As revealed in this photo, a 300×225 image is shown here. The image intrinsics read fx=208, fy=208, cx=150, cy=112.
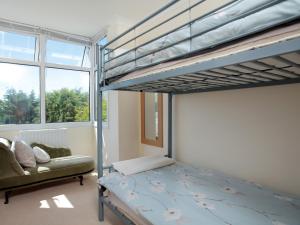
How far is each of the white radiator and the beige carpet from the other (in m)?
0.78

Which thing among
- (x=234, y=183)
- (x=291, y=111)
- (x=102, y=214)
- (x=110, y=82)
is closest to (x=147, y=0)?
(x=110, y=82)

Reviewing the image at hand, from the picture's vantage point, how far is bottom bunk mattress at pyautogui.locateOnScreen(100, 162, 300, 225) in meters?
1.21

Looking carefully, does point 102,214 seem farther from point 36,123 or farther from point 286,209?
point 36,123

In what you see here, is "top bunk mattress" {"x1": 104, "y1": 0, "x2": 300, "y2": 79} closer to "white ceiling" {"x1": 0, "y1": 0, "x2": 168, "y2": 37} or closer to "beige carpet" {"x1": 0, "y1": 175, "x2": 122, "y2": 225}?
"white ceiling" {"x1": 0, "y1": 0, "x2": 168, "y2": 37}

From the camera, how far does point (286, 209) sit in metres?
1.30

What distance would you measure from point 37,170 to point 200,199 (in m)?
2.19

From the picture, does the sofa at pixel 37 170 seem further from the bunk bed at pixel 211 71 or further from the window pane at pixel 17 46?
the window pane at pixel 17 46

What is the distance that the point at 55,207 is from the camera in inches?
93.8

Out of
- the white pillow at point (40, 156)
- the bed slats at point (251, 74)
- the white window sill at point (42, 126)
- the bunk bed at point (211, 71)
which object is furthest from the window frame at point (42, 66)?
the bed slats at point (251, 74)

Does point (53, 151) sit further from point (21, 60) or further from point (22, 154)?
point (21, 60)

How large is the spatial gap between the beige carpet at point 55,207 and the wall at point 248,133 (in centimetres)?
125

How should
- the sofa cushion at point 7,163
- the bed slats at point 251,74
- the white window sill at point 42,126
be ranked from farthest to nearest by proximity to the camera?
the white window sill at point 42,126 → the sofa cushion at point 7,163 → the bed slats at point 251,74

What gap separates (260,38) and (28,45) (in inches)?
151

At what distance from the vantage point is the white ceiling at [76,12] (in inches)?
105
